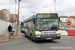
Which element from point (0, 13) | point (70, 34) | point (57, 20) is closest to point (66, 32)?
point (70, 34)

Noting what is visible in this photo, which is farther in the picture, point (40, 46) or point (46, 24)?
point (46, 24)

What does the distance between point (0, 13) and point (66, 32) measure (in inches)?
1487

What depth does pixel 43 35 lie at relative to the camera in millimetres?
11562

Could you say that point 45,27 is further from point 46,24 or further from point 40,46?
point 40,46

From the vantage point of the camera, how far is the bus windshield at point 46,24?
11.6 metres

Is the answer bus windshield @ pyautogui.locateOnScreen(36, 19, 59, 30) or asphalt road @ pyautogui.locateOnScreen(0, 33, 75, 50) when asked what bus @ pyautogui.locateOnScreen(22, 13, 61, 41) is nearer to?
bus windshield @ pyautogui.locateOnScreen(36, 19, 59, 30)

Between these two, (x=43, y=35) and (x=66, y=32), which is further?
(x=66, y=32)

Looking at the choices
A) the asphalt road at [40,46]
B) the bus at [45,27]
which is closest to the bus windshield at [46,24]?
the bus at [45,27]

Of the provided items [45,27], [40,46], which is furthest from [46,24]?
[40,46]

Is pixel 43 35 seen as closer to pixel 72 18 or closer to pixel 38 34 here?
pixel 38 34

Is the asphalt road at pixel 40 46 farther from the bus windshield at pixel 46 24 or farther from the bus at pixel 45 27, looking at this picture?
the bus windshield at pixel 46 24

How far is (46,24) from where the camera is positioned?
1168 centimetres

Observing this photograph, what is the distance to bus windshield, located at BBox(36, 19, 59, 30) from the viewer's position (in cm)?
1162

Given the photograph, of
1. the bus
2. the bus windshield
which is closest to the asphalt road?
the bus
